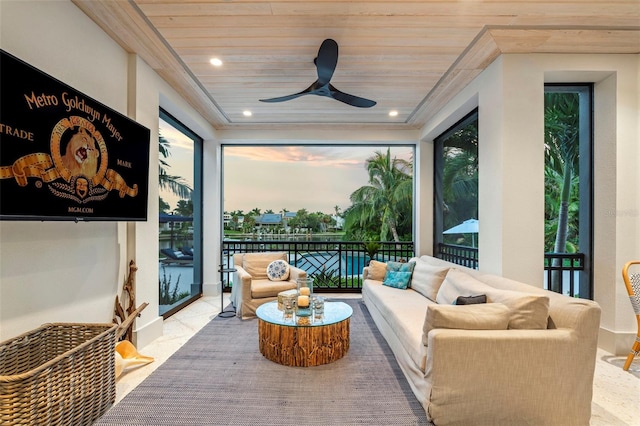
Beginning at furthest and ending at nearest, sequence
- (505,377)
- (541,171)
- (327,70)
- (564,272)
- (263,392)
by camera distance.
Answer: (564,272) → (541,171) → (327,70) → (263,392) → (505,377)

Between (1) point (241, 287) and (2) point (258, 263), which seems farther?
(2) point (258, 263)

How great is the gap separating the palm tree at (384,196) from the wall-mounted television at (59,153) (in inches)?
151

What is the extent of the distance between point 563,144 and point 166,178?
4.78 m

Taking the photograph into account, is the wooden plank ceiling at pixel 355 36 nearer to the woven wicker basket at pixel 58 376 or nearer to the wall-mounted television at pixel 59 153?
the wall-mounted television at pixel 59 153

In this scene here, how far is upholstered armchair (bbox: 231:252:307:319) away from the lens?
12.1 ft

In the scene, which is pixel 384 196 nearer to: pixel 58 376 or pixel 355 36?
pixel 355 36

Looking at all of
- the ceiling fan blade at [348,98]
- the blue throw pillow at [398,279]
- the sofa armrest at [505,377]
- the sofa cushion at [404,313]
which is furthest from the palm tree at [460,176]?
the sofa armrest at [505,377]

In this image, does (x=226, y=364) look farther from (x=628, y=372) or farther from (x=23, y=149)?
(x=628, y=372)

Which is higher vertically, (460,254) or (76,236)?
(76,236)

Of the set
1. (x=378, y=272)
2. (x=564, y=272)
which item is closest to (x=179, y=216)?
(x=378, y=272)

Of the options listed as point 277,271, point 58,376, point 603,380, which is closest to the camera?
A: point 58,376

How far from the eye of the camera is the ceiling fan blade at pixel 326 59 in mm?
2346

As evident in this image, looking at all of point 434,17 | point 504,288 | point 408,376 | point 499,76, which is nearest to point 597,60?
point 499,76

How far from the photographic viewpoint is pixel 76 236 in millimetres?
2207
